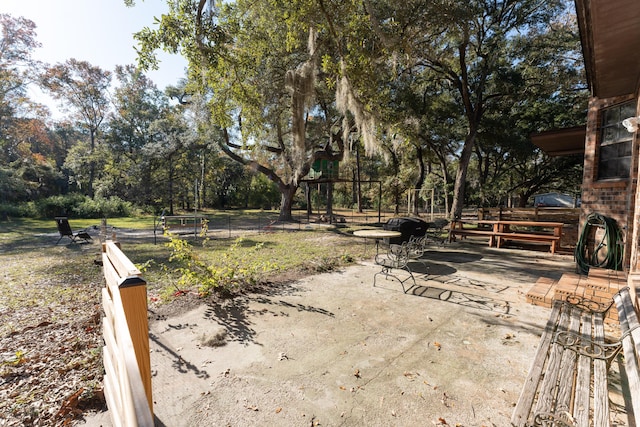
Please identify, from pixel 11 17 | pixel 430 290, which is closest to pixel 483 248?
pixel 430 290

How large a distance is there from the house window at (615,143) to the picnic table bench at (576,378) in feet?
13.0

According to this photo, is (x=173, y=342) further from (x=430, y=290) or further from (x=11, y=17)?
(x=11, y=17)

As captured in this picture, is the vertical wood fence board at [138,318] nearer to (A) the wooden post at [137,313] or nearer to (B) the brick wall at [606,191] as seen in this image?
(A) the wooden post at [137,313]

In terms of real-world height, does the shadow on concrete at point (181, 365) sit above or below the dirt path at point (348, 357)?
below

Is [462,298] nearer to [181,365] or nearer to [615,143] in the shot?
[181,365]

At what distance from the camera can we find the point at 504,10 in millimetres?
11383

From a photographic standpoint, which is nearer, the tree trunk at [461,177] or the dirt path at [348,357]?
the dirt path at [348,357]

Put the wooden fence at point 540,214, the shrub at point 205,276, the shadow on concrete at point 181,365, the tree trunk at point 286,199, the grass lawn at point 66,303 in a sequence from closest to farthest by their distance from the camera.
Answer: the grass lawn at point 66,303
the shadow on concrete at point 181,365
the shrub at point 205,276
the wooden fence at point 540,214
the tree trunk at point 286,199

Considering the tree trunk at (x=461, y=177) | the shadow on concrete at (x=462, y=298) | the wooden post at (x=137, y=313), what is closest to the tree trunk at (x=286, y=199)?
the tree trunk at (x=461, y=177)

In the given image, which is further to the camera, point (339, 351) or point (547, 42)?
point (547, 42)

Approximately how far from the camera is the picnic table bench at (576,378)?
1579 millimetres

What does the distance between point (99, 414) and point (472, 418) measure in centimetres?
273

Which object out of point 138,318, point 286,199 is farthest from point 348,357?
point 286,199

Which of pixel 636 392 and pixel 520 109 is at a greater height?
pixel 520 109
